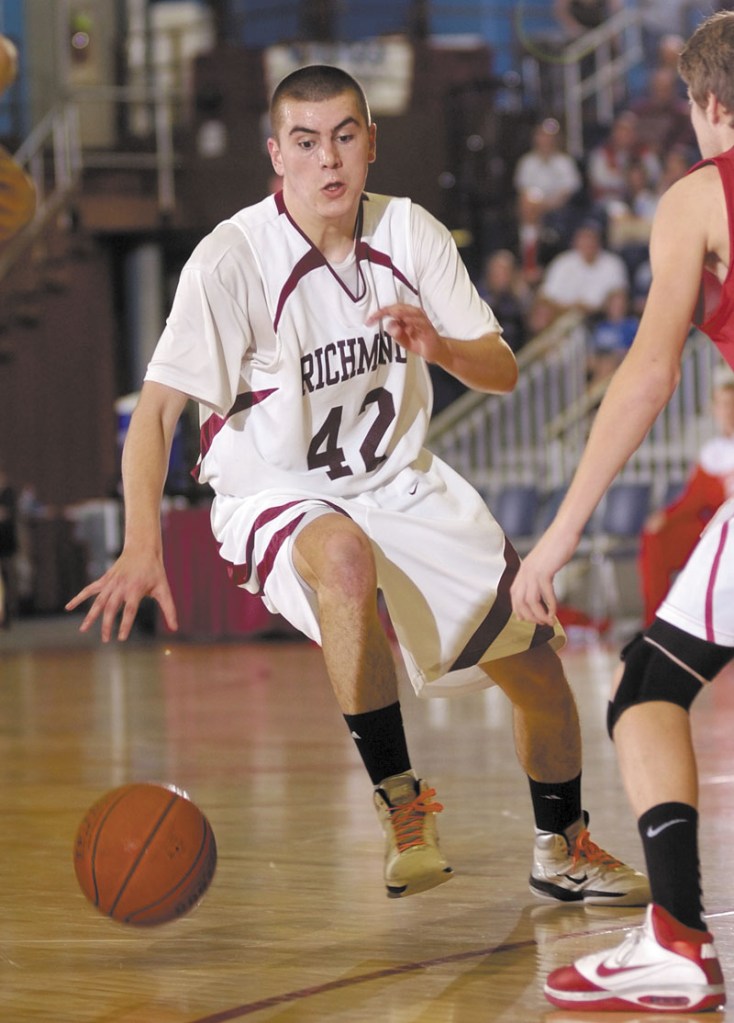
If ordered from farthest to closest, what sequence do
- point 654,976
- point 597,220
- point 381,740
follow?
point 597,220, point 381,740, point 654,976

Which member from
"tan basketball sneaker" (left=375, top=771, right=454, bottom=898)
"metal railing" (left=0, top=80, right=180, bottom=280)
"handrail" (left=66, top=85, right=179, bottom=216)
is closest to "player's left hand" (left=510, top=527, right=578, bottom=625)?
"tan basketball sneaker" (left=375, top=771, right=454, bottom=898)

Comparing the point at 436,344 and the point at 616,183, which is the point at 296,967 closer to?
the point at 436,344

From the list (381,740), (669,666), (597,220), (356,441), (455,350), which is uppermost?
(597,220)

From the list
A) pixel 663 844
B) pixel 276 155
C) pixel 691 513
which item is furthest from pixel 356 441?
pixel 691 513

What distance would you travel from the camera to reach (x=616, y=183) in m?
15.2

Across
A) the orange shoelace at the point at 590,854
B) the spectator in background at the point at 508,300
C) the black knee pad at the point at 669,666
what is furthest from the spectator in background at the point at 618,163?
the black knee pad at the point at 669,666

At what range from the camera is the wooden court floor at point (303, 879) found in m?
2.89

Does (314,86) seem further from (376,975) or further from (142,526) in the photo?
(376,975)

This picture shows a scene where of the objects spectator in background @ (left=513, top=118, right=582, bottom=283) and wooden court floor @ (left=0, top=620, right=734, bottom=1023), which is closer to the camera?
wooden court floor @ (left=0, top=620, right=734, bottom=1023)

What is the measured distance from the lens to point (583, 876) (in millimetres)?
3723

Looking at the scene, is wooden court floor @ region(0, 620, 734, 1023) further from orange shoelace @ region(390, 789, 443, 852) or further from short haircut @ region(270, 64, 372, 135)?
short haircut @ region(270, 64, 372, 135)

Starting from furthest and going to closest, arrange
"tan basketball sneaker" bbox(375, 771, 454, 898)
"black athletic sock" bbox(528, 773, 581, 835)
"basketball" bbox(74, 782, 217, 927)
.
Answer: "black athletic sock" bbox(528, 773, 581, 835)
"tan basketball sneaker" bbox(375, 771, 454, 898)
"basketball" bbox(74, 782, 217, 927)

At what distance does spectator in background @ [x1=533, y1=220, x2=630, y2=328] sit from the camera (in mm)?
13656

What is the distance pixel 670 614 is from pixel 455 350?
106cm
